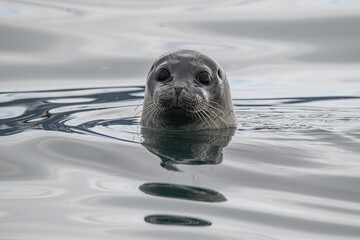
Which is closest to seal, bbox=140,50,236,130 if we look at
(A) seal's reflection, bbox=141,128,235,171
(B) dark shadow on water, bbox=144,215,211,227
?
(A) seal's reflection, bbox=141,128,235,171

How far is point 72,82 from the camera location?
1148 centimetres

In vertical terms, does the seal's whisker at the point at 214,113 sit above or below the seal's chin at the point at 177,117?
above

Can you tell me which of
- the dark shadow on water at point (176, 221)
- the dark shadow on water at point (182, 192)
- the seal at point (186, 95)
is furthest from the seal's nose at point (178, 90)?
the dark shadow on water at point (176, 221)

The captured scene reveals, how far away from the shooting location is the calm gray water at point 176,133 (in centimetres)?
475

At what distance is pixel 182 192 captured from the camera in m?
5.18

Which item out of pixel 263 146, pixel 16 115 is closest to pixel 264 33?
pixel 16 115

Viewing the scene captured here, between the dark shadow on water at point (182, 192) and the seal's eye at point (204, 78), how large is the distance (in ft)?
7.05

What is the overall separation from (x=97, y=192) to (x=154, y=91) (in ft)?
6.95

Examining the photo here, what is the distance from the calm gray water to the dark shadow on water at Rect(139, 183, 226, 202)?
0.04 feet

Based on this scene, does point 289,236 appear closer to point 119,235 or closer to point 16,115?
point 119,235

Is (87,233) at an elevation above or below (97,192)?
below

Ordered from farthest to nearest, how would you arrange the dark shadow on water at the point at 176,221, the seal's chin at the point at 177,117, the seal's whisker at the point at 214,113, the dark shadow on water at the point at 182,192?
the seal's whisker at the point at 214,113
the seal's chin at the point at 177,117
the dark shadow on water at the point at 182,192
the dark shadow on water at the point at 176,221

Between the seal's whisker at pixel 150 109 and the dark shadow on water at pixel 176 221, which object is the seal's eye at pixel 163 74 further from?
the dark shadow on water at pixel 176 221

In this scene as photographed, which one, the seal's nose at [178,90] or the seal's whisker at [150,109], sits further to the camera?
the seal's whisker at [150,109]
